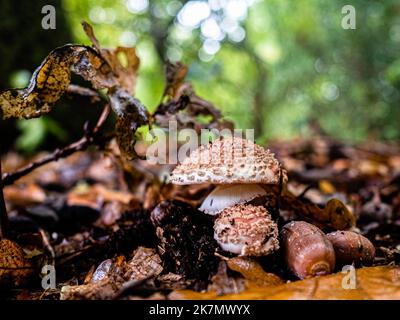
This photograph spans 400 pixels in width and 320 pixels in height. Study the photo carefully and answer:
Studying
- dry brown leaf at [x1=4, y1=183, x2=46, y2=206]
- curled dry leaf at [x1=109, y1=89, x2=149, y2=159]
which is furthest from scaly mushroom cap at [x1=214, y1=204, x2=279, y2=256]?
dry brown leaf at [x1=4, y1=183, x2=46, y2=206]

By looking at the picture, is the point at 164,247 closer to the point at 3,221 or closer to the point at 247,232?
the point at 247,232

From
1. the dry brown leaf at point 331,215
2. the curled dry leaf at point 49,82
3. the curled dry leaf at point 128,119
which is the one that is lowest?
the dry brown leaf at point 331,215

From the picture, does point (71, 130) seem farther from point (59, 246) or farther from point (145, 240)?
point (145, 240)

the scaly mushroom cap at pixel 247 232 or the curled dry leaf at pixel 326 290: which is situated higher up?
the scaly mushroom cap at pixel 247 232

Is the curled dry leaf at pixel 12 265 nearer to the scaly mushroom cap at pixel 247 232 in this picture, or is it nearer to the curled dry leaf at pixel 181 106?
the scaly mushroom cap at pixel 247 232

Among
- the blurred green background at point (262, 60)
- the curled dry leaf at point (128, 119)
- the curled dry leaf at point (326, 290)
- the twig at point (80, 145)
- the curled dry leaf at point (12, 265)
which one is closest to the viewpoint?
the curled dry leaf at point (326, 290)

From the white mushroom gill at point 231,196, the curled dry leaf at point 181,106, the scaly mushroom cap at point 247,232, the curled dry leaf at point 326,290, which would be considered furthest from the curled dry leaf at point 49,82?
the curled dry leaf at point 326,290
